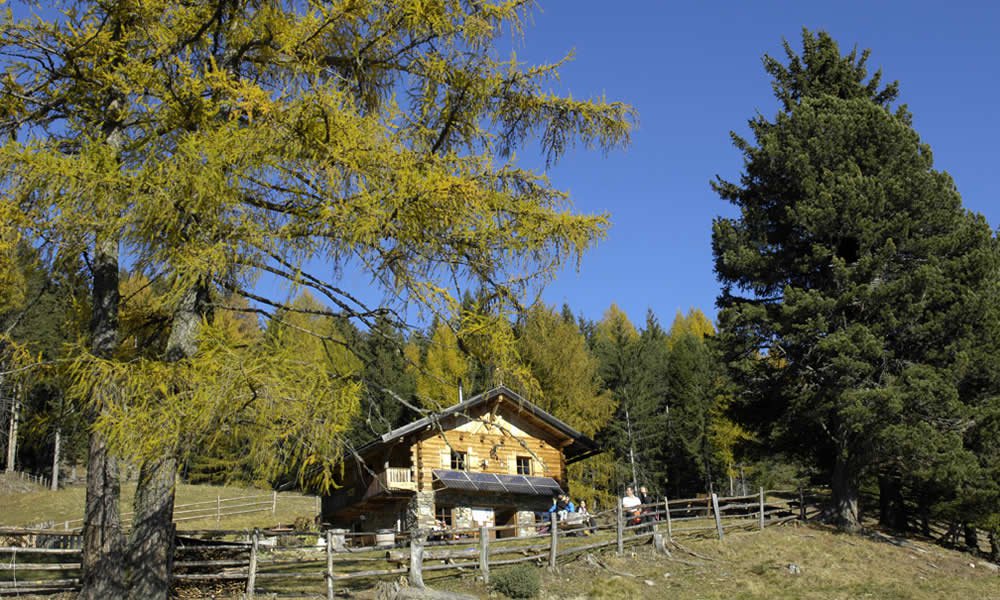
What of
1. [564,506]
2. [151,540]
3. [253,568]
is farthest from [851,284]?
[151,540]

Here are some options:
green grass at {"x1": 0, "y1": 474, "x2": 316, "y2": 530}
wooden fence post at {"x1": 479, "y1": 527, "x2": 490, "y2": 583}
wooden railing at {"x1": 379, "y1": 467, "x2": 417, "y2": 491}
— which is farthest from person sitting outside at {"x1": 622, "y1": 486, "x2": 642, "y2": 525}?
green grass at {"x1": 0, "y1": 474, "x2": 316, "y2": 530}

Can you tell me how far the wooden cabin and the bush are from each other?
33.2 ft

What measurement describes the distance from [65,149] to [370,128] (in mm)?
3832

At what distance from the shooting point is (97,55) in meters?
9.92

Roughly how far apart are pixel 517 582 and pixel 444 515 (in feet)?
40.5

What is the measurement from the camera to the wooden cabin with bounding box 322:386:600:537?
2755 centimetres

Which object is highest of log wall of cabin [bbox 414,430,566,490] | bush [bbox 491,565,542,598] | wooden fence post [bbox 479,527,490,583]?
log wall of cabin [bbox 414,430,566,490]

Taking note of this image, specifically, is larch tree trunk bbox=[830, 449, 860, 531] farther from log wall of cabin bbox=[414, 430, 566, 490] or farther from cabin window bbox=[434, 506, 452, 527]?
cabin window bbox=[434, 506, 452, 527]

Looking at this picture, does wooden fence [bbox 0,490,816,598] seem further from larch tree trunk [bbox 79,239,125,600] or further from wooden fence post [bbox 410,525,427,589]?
larch tree trunk [bbox 79,239,125,600]

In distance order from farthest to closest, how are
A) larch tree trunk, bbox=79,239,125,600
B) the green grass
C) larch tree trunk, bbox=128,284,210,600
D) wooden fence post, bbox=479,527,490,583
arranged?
the green grass < wooden fence post, bbox=479,527,490,583 < larch tree trunk, bbox=79,239,125,600 < larch tree trunk, bbox=128,284,210,600

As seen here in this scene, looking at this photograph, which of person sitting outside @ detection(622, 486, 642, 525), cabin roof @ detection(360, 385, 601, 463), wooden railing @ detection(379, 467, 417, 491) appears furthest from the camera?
wooden railing @ detection(379, 467, 417, 491)

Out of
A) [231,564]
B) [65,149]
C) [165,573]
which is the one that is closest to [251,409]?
[165,573]

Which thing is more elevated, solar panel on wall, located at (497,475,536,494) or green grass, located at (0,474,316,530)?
solar panel on wall, located at (497,475,536,494)

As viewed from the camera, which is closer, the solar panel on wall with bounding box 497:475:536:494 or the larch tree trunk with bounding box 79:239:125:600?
the larch tree trunk with bounding box 79:239:125:600
